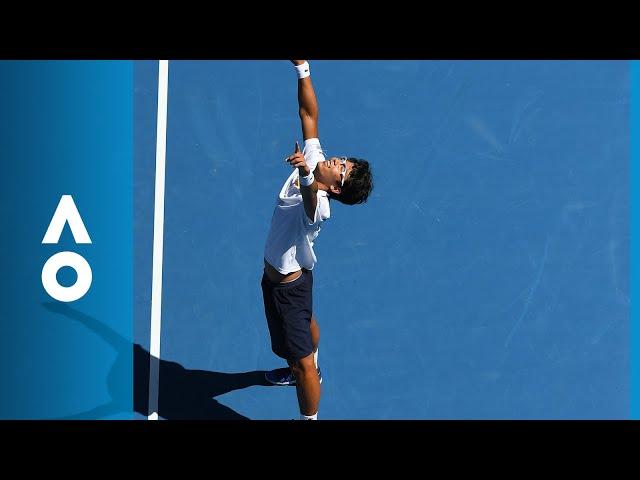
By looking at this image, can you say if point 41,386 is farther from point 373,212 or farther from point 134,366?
point 373,212

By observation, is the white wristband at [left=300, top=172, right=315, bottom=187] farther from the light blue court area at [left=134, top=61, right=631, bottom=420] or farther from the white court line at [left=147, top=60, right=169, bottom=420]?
the white court line at [left=147, top=60, right=169, bottom=420]

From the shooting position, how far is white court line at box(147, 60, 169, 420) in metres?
8.24

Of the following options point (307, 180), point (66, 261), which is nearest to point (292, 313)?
point (307, 180)

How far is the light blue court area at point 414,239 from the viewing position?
27.4 feet

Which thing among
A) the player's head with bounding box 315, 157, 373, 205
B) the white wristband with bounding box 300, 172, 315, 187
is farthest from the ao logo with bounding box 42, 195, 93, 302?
the white wristband with bounding box 300, 172, 315, 187

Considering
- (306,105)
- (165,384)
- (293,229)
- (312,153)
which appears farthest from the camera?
(165,384)

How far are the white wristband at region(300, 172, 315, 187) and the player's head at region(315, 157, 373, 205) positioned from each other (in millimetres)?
424

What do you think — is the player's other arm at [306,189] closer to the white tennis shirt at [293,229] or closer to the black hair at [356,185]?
the white tennis shirt at [293,229]

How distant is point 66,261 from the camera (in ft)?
27.7

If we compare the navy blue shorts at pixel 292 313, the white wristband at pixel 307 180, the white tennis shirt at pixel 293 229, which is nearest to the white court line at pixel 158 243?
the navy blue shorts at pixel 292 313

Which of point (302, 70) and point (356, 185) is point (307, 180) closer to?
point (356, 185)

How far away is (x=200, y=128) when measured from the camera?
344 inches

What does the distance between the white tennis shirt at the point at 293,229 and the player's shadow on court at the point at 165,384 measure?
56.4 inches

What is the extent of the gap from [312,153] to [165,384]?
2.47 metres
